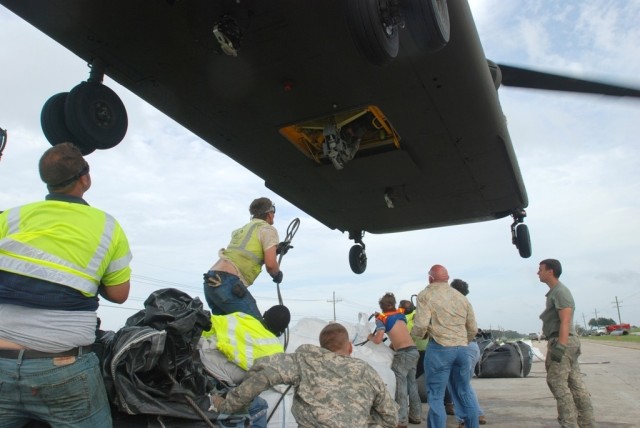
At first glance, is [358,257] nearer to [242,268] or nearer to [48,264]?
[242,268]

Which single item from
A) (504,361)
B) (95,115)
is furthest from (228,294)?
(504,361)

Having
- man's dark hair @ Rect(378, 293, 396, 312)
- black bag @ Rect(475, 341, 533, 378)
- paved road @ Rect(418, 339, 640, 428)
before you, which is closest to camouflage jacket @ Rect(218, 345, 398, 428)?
man's dark hair @ Rect(378, 293, 396, 312)

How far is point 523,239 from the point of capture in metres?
8.36

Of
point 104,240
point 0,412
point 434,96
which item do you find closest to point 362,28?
point 434,96

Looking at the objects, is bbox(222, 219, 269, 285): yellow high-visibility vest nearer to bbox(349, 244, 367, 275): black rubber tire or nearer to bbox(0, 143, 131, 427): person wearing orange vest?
bbox(0, 143, 131, 427): person wearing orange vest

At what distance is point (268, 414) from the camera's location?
3650 millimetres

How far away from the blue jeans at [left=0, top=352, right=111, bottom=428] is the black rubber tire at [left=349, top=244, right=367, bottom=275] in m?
7.91

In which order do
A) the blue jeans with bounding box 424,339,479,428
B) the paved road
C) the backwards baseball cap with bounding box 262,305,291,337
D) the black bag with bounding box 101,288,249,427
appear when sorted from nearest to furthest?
1. the black bag with bounding box 101,288,249,427
2. the backwards baseball cap with bounding box 262,305,291,337
3. the blue jeans with bounding box 424,339,479,428
4. the paved road

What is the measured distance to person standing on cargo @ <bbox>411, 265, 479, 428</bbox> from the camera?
16.3 ft

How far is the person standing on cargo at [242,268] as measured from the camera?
385cm

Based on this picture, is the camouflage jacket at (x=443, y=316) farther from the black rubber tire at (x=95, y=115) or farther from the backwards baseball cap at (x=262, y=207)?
the black rubber tire at (x=95, y=115)

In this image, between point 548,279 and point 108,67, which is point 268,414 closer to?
point 108,67

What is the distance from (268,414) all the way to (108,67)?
3052mm

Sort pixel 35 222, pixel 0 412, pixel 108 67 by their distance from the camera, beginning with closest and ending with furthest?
pixel 0 412, pixel 35 222, pixel 108 67
